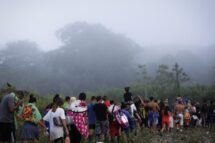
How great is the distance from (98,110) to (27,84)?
48.0 metres

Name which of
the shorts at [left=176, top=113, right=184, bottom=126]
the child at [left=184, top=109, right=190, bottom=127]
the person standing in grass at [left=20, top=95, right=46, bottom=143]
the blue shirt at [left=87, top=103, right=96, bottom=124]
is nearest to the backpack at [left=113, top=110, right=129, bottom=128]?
the blue shirt at [left=87, top=103, right=96, bottom=124]

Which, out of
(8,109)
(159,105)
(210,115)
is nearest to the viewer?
(8,109)

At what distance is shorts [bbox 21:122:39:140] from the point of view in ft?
27.7

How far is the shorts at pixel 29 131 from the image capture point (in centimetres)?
845

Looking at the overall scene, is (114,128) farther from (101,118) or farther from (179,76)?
(179,76)

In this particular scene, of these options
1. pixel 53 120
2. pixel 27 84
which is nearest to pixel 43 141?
pixel 53 120

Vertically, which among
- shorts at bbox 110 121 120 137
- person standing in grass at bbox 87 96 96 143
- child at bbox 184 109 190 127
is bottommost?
child at bbox 184 109 190 127

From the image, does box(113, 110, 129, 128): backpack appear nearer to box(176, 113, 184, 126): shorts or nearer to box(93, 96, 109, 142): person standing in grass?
box(93, 96, 109, 142): person standing in grass

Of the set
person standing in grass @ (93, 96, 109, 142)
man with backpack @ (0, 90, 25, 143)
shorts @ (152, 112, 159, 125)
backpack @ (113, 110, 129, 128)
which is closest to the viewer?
man with backpack @ (0, 90, 25, 143)

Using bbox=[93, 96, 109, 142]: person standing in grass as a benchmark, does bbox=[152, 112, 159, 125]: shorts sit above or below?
below

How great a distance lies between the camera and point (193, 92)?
1580 inches

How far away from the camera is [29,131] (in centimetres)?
851

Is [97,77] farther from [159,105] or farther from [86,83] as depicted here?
[159,105]

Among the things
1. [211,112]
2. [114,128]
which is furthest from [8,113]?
[211,112]
